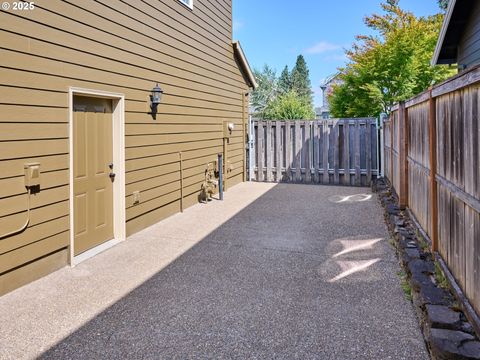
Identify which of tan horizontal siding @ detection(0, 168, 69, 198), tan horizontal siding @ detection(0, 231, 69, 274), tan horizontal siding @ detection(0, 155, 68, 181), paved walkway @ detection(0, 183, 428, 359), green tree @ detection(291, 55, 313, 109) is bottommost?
paved walkway @ detection(0, 183, 428, 359)

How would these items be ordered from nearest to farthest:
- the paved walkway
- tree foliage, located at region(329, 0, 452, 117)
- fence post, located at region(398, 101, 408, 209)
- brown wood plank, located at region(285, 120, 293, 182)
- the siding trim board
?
the paved walkway < the siding trim board < fence post, located at region(398, 101, 408, 209) < brown wood plank, located at region(285, 120, 293, 182) < tree foliage, located at region(329, 0, 452, 117)

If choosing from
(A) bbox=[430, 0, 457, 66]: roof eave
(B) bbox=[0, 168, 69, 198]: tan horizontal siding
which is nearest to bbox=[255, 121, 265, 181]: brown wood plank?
(A) bbox=[430, 0, 457, 66]: roof eave

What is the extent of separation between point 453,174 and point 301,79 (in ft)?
155

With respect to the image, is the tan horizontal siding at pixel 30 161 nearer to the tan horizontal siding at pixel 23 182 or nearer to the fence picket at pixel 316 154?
the tan horizontal siding at pixel 23 182

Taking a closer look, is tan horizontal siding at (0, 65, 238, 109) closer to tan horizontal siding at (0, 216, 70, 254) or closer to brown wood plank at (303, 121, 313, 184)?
tan horizontal siding at (0, 216, 70, 254)

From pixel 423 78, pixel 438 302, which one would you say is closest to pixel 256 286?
pixel 438 302

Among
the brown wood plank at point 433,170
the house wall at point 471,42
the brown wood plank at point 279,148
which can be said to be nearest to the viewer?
the brown wood plank at point 433,170

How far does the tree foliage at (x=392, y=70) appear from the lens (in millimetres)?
11062

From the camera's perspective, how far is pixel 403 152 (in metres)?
5.27

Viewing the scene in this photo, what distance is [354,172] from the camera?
30.5 feet

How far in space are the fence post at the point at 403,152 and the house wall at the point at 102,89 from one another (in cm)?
343

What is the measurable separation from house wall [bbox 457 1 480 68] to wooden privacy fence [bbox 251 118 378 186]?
2275mm

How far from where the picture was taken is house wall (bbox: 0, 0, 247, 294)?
3.26 meters

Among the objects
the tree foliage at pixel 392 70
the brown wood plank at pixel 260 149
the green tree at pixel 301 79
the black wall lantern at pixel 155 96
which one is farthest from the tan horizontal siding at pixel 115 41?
the green tree at pixel 301 79
